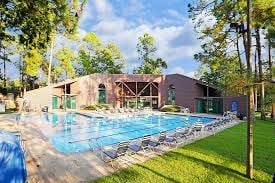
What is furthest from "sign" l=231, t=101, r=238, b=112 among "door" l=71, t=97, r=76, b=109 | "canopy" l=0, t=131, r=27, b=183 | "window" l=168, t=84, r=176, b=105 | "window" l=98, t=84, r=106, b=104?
"canopy" l=0, t=131, r=27, b=183

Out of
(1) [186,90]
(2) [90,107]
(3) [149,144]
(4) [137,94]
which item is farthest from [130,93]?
(3) [149,144]

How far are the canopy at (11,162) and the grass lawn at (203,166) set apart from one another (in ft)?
6.80

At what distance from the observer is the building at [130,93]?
34.2 m

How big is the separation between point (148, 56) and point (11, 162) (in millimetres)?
42953

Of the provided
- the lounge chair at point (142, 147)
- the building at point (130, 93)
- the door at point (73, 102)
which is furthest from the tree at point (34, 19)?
the door at point (73, 102)

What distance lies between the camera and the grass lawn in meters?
7.87

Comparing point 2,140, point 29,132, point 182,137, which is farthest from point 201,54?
point 2,140

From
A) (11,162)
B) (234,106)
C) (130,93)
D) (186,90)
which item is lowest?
(11,162)

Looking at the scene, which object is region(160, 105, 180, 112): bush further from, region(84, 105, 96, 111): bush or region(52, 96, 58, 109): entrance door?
region(52, 96, 58, 109): entrance door

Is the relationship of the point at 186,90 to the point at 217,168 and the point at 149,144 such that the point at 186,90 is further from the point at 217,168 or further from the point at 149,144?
the point at 217,168

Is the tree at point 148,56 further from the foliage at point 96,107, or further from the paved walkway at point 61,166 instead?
the paved walkway at point 61,166

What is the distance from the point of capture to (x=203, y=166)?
896cm

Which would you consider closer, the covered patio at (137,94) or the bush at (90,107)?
the bush at (90,107)

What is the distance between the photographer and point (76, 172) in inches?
333
